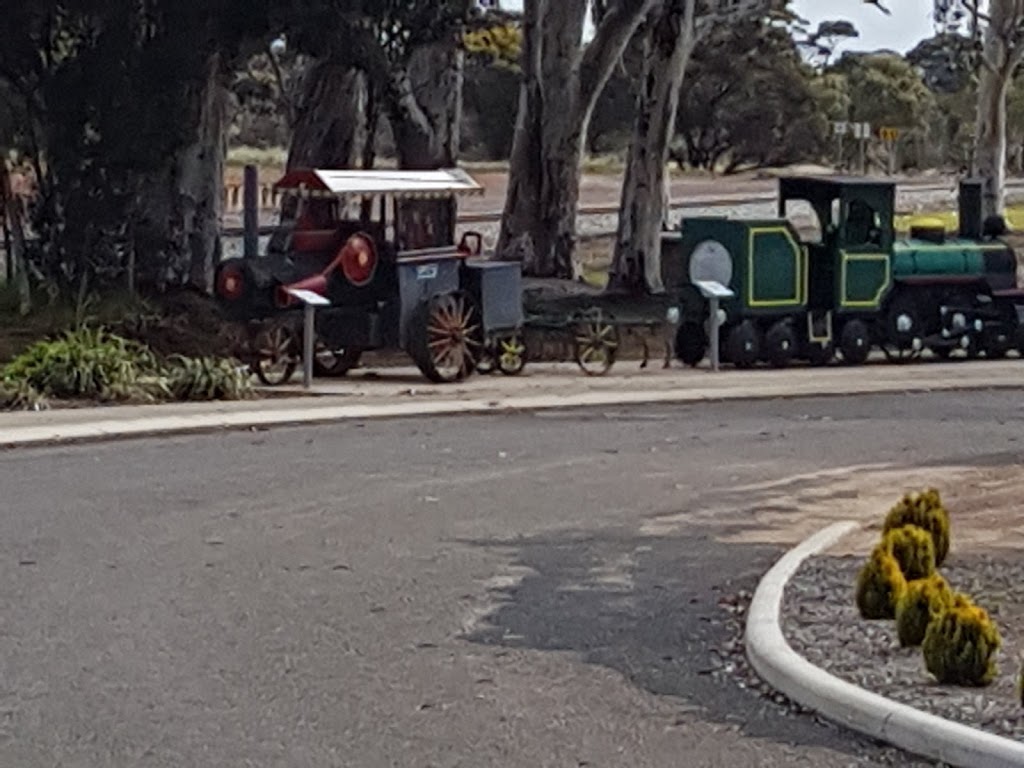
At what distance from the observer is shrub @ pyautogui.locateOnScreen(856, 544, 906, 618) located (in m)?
9.95

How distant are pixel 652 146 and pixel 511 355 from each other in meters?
10.4

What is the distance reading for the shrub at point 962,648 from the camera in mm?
8445

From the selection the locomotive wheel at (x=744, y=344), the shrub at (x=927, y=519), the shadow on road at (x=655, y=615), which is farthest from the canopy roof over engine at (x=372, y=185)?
the shrub at (x=927, y=519)

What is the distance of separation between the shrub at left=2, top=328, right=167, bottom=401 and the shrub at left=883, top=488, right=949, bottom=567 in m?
11.0

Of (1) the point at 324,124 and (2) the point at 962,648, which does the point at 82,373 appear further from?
(1) the point at 324,124

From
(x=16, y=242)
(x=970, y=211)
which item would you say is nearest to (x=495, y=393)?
(x=16, y=242)

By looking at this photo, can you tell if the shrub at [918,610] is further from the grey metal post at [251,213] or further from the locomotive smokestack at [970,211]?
the locomotive smokestack at [970,211]

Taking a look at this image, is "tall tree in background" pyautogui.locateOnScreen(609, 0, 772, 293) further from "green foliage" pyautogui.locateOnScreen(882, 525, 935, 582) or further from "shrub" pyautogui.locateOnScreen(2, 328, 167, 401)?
"green foliage" pyautogui.locateOnScreen(882, 525, 935, 582)

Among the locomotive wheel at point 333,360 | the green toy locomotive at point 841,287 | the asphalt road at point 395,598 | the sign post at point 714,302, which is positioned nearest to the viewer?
the asphalt road at point 395,598

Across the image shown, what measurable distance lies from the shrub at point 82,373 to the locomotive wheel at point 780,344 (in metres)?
8.75

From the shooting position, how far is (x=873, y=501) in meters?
14.5

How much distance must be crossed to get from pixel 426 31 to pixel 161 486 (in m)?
14.6

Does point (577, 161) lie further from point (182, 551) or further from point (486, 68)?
point (486, 68)

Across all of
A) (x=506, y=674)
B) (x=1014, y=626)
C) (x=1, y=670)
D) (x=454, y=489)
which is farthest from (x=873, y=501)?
(x=1, y=670)
